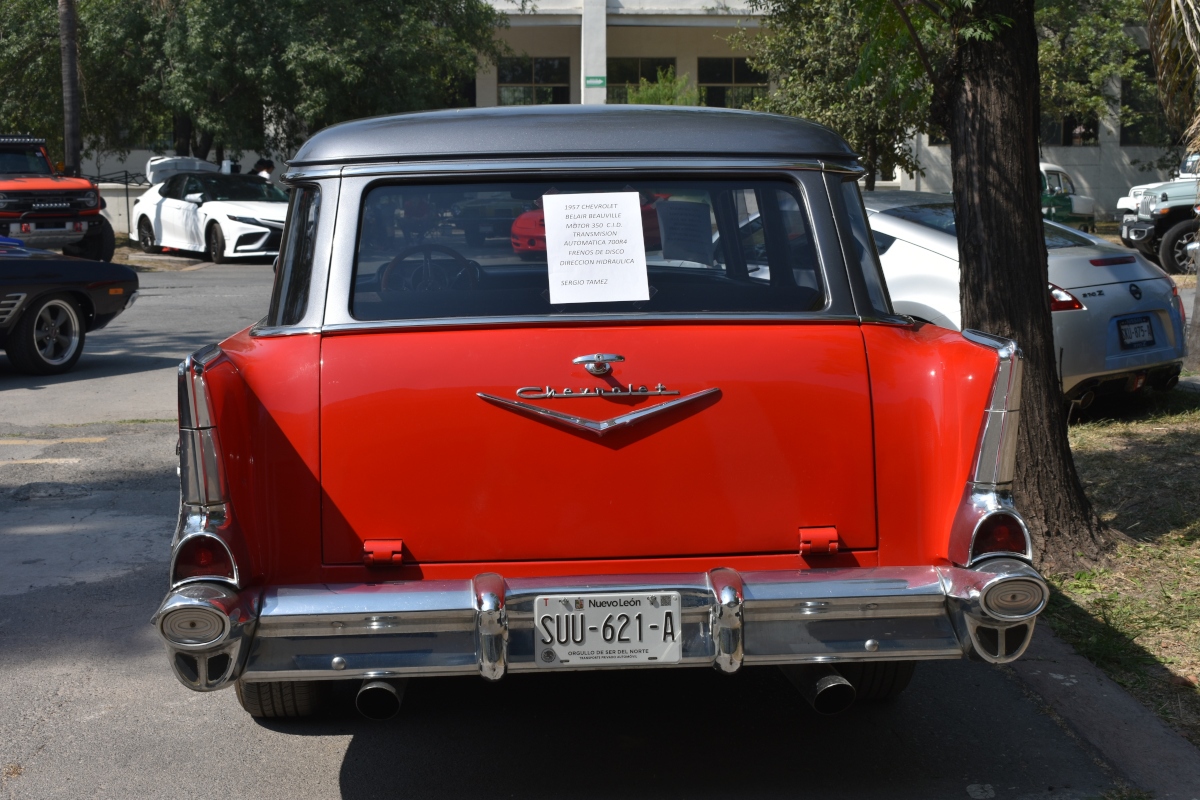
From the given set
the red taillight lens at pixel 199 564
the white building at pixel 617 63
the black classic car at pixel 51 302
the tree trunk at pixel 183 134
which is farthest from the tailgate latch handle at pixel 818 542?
the white building at pixel 617 63

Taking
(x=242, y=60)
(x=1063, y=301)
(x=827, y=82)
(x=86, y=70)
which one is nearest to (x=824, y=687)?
(x=1063, y=301)

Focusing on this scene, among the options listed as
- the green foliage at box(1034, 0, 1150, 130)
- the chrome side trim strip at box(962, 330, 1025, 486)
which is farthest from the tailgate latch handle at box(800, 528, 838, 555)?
the green foliage at box(1034, 0, 1150, 130)

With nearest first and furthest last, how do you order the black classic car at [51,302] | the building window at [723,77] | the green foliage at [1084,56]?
the black classic car at [51,302]
the green foliage at [1084,56]
the building window at [723,77]

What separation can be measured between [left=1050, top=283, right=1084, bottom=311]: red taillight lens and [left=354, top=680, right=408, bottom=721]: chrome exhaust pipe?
5.84 metres

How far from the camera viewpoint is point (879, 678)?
161 inches

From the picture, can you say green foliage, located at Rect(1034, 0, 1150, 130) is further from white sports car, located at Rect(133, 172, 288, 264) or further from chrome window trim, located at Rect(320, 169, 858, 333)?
chrome window trim, located at Rect(320, 169, 858, 333)

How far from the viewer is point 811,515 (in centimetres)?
350

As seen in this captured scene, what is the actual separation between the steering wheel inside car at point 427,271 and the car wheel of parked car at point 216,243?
18.6m

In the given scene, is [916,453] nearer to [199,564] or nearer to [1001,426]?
[1001,426]

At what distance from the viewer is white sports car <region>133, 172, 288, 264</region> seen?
2114cm

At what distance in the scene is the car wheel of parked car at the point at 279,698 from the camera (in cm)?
395

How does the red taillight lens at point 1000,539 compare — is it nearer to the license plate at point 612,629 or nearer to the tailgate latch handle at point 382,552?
the license plate at point 612,629

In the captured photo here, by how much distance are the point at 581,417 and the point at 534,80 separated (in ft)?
119

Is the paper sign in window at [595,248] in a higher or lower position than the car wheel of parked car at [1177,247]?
higher
